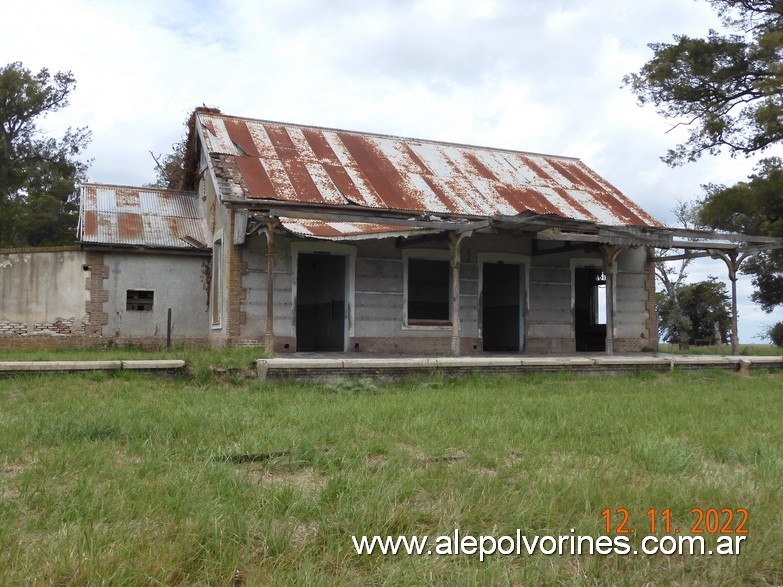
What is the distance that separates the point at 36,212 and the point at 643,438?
1137 inches

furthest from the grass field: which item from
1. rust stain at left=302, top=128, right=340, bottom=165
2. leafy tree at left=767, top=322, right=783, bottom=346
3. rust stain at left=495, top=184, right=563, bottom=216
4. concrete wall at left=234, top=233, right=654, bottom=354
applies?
leafy tree at left=767, top=322, right=783, bottom=346

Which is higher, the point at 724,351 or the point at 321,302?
the point at 321,302

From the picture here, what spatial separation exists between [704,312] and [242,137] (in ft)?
74.5

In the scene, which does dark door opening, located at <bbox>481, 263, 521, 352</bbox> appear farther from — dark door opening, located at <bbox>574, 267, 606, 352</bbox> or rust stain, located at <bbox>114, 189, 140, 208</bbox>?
rust stain, located at <bbox>114, 189, 140, 208</bbox>

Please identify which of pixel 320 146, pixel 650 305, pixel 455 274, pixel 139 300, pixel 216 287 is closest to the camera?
pixel 455 274

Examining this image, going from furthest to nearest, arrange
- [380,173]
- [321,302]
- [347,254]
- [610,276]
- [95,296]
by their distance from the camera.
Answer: [321,302], [380,173], [95,296], [610,276], [347,254]

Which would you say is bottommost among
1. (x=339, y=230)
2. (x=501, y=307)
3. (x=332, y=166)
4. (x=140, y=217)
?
(x=501, y=307)

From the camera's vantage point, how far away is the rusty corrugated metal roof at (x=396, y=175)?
49.2ft

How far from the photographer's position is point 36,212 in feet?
95.2

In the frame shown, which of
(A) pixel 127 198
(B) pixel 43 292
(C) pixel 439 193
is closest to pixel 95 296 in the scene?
(B) pixel 43 292

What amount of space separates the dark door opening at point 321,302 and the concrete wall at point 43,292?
5004mm

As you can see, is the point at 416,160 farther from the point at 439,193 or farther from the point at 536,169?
the point at 536,169

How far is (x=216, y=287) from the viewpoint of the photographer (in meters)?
16.0

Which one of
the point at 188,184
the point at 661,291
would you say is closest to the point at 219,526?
the point at 188,184
